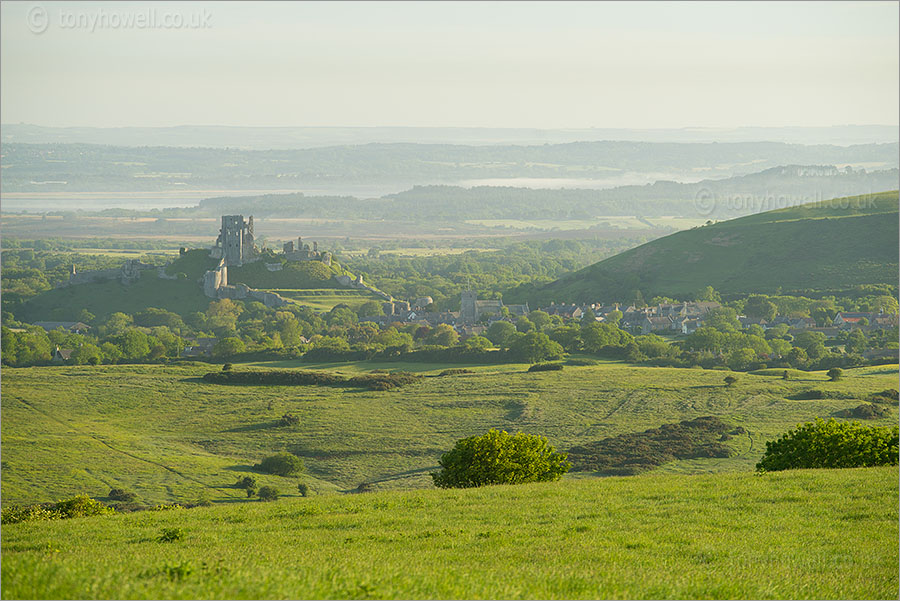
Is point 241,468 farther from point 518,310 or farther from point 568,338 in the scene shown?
point 518,310

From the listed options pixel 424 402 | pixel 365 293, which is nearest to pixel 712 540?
pixel 424 402

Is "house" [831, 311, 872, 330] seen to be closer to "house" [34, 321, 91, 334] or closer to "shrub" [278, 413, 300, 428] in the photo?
"shrub" [278, 413, 300, 428]

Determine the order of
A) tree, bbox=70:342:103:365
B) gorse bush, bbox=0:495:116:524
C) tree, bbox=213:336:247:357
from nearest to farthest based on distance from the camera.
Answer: gorse bush, bbox=0:495:116:524
tree, bbox=70:342:103:365
tree, bbox=213:336:247:357

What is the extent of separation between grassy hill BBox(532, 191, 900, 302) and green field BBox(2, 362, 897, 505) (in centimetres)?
6859

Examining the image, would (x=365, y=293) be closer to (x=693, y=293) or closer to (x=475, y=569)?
(x=693, y=293)

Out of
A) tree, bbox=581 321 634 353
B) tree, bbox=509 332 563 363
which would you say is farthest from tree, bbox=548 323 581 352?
tree, bbox=509 332 563 363

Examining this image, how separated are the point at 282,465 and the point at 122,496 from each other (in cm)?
850

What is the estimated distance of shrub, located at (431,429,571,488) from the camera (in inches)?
925

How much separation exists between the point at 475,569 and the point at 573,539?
3463 millimetres

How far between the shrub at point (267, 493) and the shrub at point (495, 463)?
14.9 m

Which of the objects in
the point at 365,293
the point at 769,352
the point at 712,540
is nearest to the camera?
the point at 712,540

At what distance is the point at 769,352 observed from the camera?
306ft

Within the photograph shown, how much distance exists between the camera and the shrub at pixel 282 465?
43844 mm

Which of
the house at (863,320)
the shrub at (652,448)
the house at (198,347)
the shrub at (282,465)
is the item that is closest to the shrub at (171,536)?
the shrub at (652,448)
